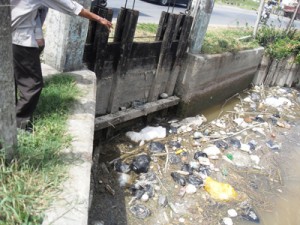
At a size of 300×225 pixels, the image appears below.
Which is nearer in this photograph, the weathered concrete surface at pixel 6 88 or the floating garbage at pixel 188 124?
the weathered concrete surface at pixel 6 88

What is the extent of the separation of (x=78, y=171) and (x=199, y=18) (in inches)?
203

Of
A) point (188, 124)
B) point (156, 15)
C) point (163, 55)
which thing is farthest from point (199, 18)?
point (156, 15)

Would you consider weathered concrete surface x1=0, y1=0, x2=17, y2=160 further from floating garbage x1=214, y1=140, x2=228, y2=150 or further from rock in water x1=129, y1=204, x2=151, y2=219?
floating garbage x1=214, y1=140, x2=228, y2=150

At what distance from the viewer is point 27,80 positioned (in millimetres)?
2908

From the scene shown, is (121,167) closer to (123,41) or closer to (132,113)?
(132,113)

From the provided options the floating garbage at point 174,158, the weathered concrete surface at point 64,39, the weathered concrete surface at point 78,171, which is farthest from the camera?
the floating garbage at point 174,158

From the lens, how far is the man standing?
2.68m

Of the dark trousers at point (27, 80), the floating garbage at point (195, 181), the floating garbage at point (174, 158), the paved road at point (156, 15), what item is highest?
the paved road at point (156, 15)

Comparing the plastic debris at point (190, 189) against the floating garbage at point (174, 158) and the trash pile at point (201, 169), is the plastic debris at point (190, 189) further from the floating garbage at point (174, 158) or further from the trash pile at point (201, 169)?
the floating garbage at point (174, 158)

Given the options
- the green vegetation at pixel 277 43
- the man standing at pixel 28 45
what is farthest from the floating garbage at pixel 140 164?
the green vegetation at pixel 277 43

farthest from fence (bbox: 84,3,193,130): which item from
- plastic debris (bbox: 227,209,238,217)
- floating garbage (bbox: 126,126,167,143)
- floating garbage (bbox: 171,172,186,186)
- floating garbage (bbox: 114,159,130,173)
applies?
plastic debris (bbox: 227,209,238,217)

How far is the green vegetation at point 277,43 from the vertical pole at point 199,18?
3.89 metres

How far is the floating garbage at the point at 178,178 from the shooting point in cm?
531

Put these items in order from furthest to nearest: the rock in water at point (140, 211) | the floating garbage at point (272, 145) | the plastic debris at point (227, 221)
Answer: the floating garbage at point (272, 145), the plastic debris at point (227, 221), the rock in water at point (140, 211)
